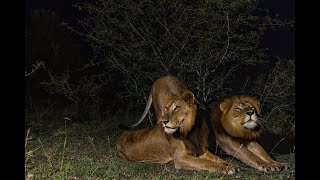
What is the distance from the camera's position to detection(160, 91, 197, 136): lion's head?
4.46 meters

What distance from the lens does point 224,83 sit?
7.29m

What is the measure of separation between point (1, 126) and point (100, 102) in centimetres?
526

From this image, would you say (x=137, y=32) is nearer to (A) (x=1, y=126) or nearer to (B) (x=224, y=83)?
(B) (x=224, y=83)

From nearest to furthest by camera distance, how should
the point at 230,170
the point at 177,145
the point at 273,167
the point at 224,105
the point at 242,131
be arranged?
the point at 230,170, the point at 273,167, the point at 177,145, the point at 242,131, the point at 224,105

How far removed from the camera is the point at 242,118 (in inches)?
185

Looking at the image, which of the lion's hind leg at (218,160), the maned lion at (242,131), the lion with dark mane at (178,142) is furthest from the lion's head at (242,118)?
the lion's hind leg at (218,160)

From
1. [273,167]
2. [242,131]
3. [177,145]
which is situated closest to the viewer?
[273,167]

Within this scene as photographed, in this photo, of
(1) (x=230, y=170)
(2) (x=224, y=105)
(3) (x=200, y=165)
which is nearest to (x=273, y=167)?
(1) (x=230, y=170)

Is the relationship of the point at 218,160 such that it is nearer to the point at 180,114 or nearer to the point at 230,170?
the point at 230,170

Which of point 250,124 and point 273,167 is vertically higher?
point 250,124

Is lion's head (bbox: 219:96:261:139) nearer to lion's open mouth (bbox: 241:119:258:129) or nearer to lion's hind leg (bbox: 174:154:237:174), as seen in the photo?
lion's open mouth (bbox: 241:119:258:129)

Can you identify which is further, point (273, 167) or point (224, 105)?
point (224, 105)

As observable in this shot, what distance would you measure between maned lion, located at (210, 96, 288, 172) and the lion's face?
15.5 inches

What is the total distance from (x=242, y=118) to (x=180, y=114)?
549mm
